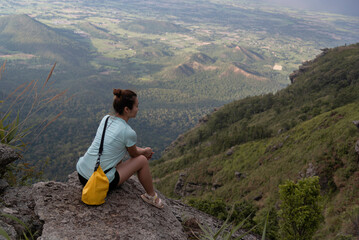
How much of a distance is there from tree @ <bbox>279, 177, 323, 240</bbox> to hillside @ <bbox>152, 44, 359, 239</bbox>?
377 centimetres

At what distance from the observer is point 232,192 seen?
34.6m

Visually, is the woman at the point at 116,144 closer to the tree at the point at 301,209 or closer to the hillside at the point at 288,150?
the tree at the point at 301,209

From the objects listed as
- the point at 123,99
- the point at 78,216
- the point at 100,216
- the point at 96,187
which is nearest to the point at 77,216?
the point at 78,216

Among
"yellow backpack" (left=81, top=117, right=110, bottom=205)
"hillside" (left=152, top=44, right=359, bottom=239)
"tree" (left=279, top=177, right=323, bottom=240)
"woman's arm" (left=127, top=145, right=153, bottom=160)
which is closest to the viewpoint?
"yellow backpack" (left=81, top=117, right=110, bottom=205)

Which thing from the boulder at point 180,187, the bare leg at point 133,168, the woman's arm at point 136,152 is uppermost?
the woman's arm at point 136,152

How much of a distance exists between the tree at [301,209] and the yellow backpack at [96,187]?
7.67m

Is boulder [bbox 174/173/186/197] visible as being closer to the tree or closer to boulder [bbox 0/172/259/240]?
the tree

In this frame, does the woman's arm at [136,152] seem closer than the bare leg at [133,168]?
Yes

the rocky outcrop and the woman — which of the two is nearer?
the rocky outcrop

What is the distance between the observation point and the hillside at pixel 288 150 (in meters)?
20.2

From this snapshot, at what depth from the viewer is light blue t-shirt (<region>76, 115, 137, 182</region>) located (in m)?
5.44

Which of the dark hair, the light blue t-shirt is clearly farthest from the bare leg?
the dark hair

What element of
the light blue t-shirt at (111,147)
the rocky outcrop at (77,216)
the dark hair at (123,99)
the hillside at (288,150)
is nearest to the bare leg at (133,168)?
the light blue t-shirt at (111,147)

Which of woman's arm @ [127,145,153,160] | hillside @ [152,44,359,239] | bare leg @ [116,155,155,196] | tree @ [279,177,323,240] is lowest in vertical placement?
hillside @ [152,44,359,239]
